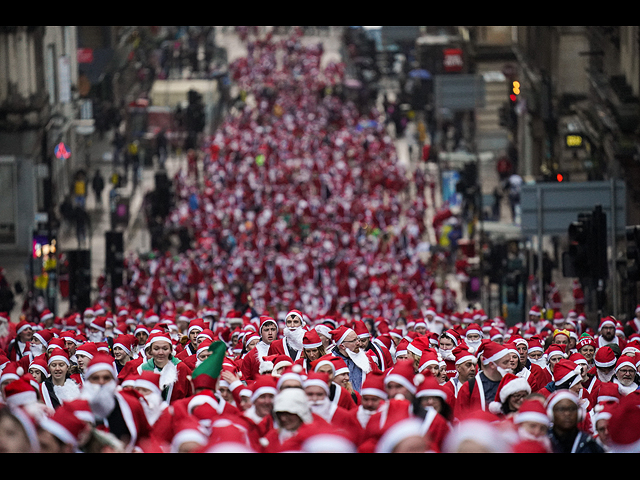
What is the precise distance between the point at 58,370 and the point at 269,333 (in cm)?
265

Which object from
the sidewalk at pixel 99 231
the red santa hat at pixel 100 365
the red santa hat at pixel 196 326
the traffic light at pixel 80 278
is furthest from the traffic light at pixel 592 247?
the sidewalk at pixel 99 231

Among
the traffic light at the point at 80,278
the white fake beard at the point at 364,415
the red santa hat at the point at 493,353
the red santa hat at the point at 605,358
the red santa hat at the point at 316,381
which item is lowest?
the traffic light at the point at 80,278

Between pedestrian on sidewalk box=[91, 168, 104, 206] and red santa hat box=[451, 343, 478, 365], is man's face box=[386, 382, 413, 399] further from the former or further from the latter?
pedestrian on sidewalk box=[91, 168, 104, 206]

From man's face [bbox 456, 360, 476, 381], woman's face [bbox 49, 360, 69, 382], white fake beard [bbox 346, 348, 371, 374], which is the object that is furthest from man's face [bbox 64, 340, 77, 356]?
man's face [bbox 456, 360, 476, 381]

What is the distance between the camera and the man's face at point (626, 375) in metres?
12.4

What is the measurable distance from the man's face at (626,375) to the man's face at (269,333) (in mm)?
3882

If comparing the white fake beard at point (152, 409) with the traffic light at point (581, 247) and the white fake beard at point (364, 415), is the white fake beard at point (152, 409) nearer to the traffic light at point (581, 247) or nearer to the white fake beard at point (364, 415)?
the white fake beard at point (364, 415)

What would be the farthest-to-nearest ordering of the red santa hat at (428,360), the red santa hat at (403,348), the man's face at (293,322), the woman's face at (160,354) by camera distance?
1. the man's face at (293,322)
2. the red santa hat at (403,348)
3. the woman's face at (160,354)
4. the red santa hat at (428,360)

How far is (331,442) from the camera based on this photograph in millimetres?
7832

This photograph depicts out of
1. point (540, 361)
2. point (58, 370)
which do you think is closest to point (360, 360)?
point (540, 361)

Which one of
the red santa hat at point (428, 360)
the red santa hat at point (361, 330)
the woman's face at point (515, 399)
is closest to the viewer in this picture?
the woman's face at point (515, 399)

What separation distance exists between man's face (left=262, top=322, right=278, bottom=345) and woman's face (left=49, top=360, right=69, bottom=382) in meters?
2.51

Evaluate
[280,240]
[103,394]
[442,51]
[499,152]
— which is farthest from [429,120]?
[103,394]

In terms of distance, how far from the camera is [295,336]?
1376 cm
